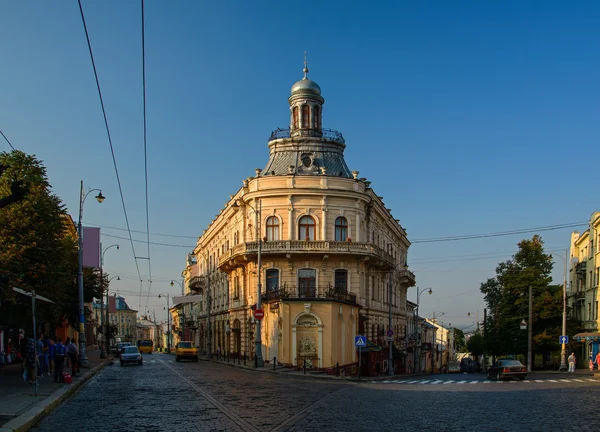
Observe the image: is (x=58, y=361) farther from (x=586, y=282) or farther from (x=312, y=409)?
(x=586, y=282)

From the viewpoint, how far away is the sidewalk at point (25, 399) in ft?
46.7

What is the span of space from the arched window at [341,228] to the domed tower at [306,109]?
8.47 meters

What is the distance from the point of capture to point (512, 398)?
72.8 feet

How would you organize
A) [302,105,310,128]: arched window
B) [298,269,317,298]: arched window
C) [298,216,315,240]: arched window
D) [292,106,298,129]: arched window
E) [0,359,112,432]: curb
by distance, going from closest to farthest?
[0,359,112,432]: curb
[298,269,317,298]: arched window
[298,216,315,240]: arched window
[302,105,310,128]: arched window
[292,106,298,129]: arched window

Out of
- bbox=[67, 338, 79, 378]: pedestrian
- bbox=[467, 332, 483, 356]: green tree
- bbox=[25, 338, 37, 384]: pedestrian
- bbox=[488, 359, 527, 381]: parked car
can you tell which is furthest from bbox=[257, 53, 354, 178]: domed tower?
bbox=[467, 332, 483, 356]: green tree

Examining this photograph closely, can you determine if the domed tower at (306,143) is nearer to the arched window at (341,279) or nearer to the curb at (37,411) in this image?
the arched window at (341,279)

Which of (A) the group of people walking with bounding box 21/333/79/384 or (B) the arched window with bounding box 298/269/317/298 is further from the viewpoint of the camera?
(B) the arched window with bounding box 298/269/317/298

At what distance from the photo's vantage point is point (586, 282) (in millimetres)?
60125

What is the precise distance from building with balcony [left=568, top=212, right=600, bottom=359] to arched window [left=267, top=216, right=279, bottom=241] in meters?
23.1

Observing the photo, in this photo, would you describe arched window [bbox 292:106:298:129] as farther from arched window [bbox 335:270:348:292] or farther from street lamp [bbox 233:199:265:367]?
arched window [bbox 335:270:348:292]

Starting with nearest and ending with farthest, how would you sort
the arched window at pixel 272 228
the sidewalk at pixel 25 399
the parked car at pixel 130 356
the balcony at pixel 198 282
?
the sidewalk at pixel 25 399 < the parked car at pixel 130 356 < the arched window at pixel 272 228 < the balcony at pixel 198 282

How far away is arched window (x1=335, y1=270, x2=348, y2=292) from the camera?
1930 inches

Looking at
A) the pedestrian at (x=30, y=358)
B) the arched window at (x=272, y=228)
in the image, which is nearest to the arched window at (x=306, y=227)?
the arched window at (x=272, y=228)

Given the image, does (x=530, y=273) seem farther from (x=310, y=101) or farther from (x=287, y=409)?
(x=287, y=409)
